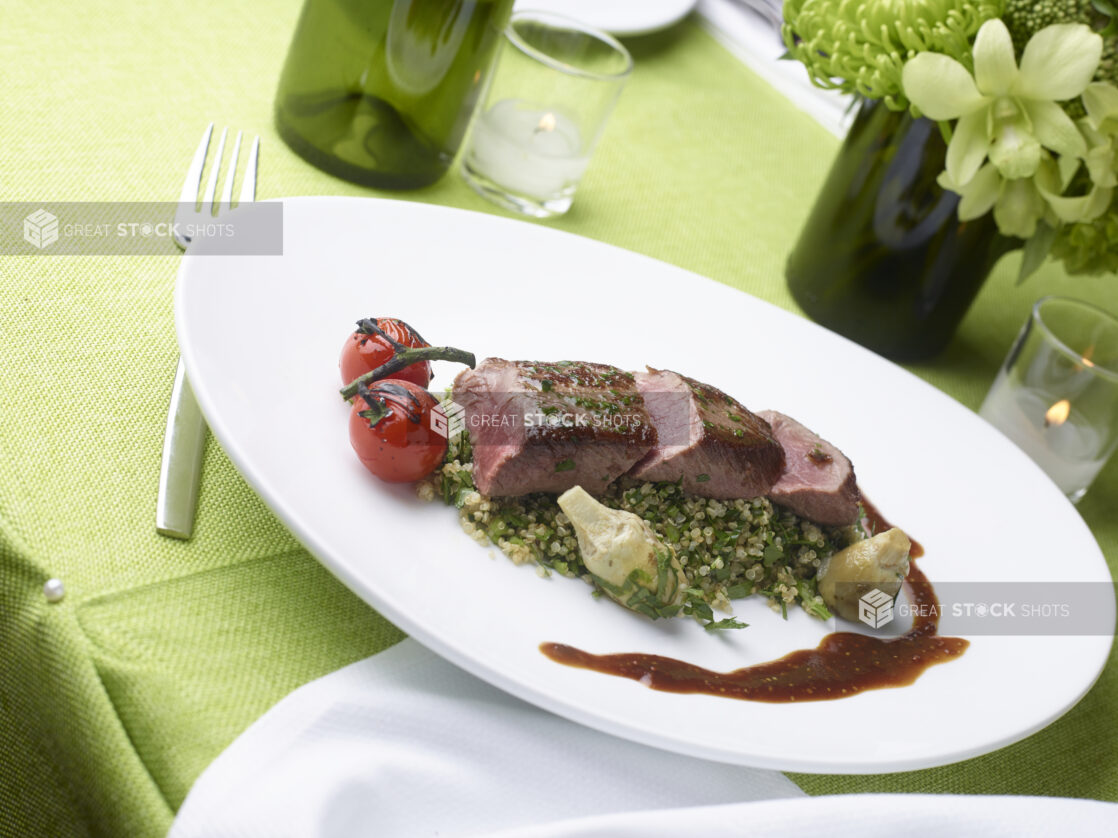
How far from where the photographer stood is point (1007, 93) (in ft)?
5.31

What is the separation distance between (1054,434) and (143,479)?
163cm

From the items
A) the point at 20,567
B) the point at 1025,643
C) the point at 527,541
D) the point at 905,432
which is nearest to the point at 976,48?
the point at 905,432

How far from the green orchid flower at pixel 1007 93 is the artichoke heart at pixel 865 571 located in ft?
2.29

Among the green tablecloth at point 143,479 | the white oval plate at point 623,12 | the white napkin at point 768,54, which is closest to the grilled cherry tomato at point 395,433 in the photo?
the green tablecloth at point 143,479

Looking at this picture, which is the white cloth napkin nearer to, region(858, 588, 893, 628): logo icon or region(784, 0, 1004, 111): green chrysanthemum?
region(858, 588, 893, 628): logo icon

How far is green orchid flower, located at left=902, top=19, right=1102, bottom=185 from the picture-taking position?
1.54m

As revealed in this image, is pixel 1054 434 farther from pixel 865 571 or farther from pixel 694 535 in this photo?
pixel 694 535

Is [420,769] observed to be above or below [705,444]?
below

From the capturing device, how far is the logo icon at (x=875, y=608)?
1343mm

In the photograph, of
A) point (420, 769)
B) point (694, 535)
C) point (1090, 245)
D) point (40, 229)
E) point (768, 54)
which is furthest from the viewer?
point (768, 54)

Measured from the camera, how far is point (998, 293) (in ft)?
8.41

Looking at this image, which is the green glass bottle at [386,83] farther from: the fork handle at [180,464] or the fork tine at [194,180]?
the fork handle at [180,464]

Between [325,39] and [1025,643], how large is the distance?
1.58m

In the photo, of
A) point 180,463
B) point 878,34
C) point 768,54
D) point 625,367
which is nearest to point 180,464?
point 180,463
